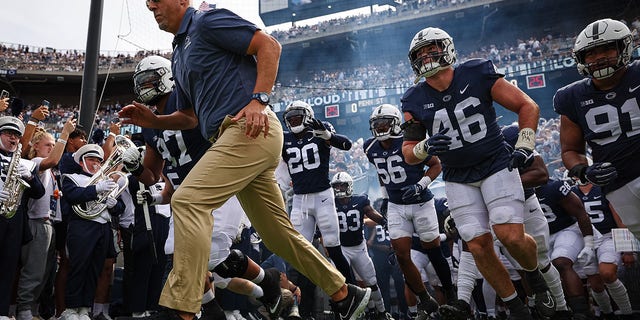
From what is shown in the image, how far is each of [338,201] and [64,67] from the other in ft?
97.7

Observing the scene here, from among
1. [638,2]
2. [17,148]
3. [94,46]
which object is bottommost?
[17,148]

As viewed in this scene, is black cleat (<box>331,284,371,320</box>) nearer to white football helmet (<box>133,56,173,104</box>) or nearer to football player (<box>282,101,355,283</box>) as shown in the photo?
white football helmet (<box>133,56,173,104</box>)

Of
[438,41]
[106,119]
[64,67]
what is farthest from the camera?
[64,67]

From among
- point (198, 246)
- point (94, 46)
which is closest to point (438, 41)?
point (198, 246)

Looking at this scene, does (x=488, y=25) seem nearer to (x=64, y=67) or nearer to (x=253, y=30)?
(x=64, y=67)

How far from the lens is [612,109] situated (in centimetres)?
371

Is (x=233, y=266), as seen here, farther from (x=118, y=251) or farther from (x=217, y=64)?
(x=118, y=251)

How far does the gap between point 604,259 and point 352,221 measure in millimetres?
3029

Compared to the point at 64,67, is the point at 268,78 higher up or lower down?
lower down

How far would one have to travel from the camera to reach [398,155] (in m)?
6.06

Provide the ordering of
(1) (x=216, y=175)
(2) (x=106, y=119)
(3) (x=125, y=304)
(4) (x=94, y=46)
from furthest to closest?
(2) (x=106, y=119)
(4) (x=94, y=46)
(3) (x=125, y=304)
(1) (x=216, y=175)

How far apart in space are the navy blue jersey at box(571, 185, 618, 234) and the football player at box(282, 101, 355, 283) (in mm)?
2932

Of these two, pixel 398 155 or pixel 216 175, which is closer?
pixel 216 175

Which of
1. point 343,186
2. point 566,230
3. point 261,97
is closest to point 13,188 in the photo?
point 261,97
